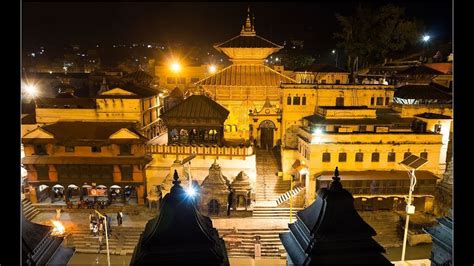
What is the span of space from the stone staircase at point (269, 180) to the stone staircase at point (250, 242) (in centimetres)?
428

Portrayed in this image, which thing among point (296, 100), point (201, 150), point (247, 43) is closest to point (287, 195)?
point (201, 150)

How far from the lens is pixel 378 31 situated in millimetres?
58438

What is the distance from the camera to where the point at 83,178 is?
30609mm

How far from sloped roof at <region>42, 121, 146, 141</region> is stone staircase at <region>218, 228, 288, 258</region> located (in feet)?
37.0

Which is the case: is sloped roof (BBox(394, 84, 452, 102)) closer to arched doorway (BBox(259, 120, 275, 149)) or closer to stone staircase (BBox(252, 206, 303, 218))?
arched doorway (BBox(259, 120, 275, 149))

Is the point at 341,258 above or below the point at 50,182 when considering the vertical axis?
above

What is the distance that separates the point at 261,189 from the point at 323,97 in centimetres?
1182

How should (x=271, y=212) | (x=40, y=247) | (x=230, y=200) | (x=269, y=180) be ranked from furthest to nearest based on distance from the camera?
1. (x=269, y=180)
2. (x=271, y=212)
3. (x=230, y=200)
4. (x=40, y=247)

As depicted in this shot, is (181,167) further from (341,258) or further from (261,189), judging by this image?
(341,258)

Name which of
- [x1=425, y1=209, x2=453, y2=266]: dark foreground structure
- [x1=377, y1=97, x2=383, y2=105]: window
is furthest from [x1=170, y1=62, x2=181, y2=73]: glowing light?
[x1=425, y1=209, x2=453, y2=266]: dark foreground structure

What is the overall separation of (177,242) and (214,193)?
66.6ft

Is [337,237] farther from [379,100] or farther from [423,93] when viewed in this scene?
[423,93]
